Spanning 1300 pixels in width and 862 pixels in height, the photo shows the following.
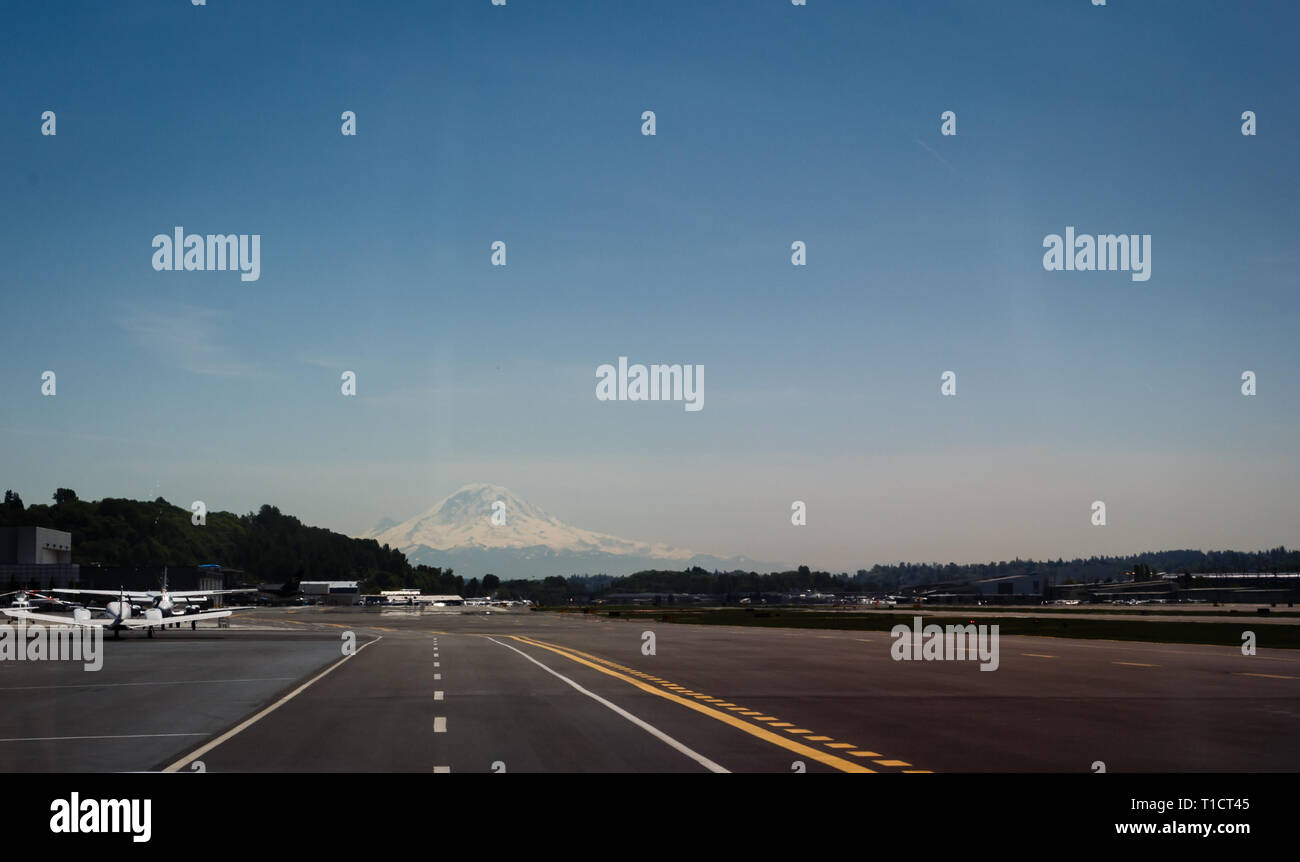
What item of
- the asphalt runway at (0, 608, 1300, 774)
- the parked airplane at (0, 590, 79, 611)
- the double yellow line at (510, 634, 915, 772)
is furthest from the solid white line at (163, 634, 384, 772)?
the parked airplane at (0, 590, 79, 611)

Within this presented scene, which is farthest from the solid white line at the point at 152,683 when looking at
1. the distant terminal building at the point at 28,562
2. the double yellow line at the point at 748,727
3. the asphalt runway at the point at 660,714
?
the distant terminal building at the point at 28,562

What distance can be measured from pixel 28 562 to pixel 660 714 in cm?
17176

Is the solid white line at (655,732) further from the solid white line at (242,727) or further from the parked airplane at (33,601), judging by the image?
the parked airplane at (33,601)

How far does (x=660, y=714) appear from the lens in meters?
20.7

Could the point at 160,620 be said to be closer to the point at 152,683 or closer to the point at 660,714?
the point at 152,683

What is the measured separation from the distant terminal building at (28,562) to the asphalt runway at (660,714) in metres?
144

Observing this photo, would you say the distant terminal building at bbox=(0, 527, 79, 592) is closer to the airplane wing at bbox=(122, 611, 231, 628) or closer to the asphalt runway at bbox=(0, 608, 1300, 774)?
the airplane wing at bbox=(122, 611, 231, 628)

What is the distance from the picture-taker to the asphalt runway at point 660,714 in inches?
595

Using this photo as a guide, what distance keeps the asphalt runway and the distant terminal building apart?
14408cm

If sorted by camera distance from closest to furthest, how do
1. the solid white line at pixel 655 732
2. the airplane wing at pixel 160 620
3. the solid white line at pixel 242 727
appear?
the solid white line at pixel 655 732 → the solid white line at pixel 242 727 → the airplane wing at pixel 160 620

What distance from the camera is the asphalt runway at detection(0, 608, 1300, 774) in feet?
49.6

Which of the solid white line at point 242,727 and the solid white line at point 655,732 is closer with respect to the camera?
the solid white line at point 655,732
